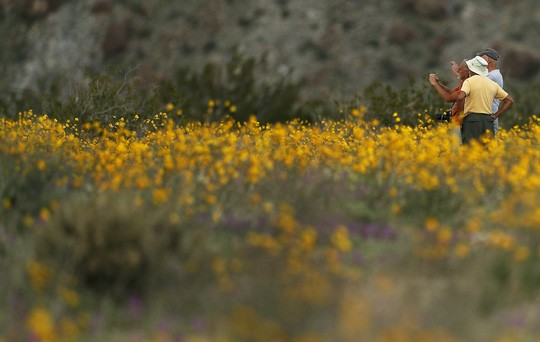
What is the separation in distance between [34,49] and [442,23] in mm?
18054

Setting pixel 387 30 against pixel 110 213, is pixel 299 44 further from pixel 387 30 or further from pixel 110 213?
pixel 110 213

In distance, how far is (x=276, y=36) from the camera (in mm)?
34906

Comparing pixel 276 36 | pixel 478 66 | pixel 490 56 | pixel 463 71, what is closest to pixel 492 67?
pixel 490 56

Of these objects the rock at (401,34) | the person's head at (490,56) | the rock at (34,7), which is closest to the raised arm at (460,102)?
the person's head at (490,56)

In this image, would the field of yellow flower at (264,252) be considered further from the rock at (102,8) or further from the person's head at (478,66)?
the rock at (102,8)

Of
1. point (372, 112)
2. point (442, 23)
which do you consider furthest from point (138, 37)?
point (372, 112)

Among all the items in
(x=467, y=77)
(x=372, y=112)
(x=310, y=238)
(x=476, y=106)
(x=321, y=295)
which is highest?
(x=372, y=112)

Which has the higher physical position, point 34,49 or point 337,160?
point 34,49

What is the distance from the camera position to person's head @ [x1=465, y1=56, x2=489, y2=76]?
9.74 m

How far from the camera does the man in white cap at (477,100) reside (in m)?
9.72

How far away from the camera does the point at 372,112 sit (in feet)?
53.4

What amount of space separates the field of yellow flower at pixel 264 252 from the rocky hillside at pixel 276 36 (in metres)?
25.6

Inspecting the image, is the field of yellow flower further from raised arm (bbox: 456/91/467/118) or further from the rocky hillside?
the rocky hillside

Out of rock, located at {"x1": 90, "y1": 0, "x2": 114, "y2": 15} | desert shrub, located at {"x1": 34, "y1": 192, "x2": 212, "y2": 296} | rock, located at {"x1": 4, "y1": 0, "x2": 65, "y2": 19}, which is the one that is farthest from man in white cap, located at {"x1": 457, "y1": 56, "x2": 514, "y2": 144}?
rock, located at {"x1": 4, "y1": 0, "x2": 65, "y2": 19}
